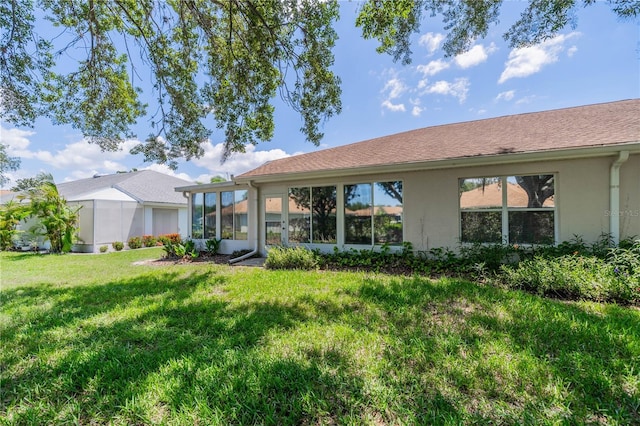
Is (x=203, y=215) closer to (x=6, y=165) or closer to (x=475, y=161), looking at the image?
(x=475, y=161)

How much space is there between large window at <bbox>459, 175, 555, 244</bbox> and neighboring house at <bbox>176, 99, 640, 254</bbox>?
0.07ft

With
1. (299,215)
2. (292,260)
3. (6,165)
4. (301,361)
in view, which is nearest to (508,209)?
(292,260)

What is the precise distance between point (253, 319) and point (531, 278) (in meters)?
5.10

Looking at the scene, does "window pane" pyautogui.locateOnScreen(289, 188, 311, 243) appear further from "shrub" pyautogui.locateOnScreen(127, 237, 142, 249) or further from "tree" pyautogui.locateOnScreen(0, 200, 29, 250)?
"tree" pyautogui.locateOnScreen(0, 200, 29, 250)

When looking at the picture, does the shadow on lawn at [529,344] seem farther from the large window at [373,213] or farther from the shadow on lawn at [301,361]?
the large window at [373,213]

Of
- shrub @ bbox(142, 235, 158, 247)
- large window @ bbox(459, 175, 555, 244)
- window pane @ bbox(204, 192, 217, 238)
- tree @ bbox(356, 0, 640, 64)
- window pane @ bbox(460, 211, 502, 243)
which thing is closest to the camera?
tree @ bbox(356, 0, 640, 64)

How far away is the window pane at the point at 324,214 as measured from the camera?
28.7ft

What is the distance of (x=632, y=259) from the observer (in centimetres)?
484

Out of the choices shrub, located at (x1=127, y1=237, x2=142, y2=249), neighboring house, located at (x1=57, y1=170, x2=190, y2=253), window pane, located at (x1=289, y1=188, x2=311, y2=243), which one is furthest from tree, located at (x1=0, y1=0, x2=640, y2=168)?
shrub, located at (x1=127, y1=237, x2=142, y2=249)

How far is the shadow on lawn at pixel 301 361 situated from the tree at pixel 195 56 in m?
4.84

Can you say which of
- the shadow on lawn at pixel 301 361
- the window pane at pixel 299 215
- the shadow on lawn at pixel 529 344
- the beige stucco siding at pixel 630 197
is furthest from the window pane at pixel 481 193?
the window pane at pixel 299 215

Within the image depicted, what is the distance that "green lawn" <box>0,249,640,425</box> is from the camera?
2131 mm

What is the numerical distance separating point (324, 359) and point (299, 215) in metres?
6.73

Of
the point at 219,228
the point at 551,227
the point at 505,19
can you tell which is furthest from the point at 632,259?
the point at 219,228
